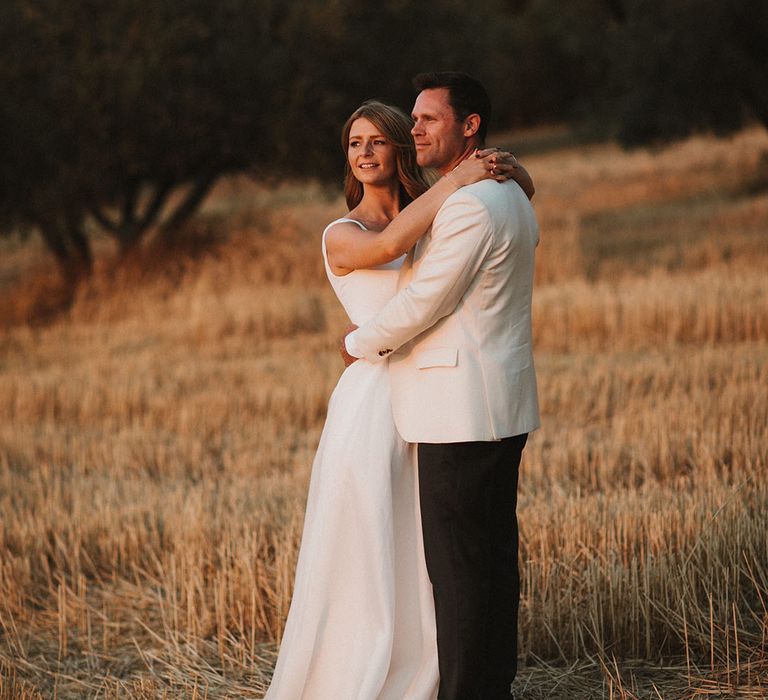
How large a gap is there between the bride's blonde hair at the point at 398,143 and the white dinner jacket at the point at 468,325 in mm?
541

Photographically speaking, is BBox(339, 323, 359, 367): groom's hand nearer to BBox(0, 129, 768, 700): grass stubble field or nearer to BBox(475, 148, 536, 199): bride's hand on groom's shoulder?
BBox(475, 148, 536, 199): bride's hand on groom's shoulder

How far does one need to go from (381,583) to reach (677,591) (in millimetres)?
1615

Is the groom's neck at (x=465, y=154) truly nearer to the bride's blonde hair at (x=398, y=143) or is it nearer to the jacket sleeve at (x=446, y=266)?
the jacket sleeve at (x=446, y=266)

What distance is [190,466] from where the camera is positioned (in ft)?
28.7

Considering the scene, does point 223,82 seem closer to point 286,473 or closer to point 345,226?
point 286,473

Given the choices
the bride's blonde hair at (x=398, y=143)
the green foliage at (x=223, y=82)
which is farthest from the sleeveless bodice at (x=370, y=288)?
the green foliage at (x=223, y=82)

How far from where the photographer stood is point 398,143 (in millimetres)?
4352

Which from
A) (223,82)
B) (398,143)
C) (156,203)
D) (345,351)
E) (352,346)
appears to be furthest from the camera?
(156,203)

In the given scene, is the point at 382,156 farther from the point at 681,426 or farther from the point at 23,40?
the point at 23,40

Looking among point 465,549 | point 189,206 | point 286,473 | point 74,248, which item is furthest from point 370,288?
point 189,206

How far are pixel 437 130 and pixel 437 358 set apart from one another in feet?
2.52

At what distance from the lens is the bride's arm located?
374cm

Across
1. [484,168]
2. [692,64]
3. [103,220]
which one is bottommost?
[484,168]

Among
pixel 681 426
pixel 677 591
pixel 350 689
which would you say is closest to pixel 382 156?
pixel 350 689
